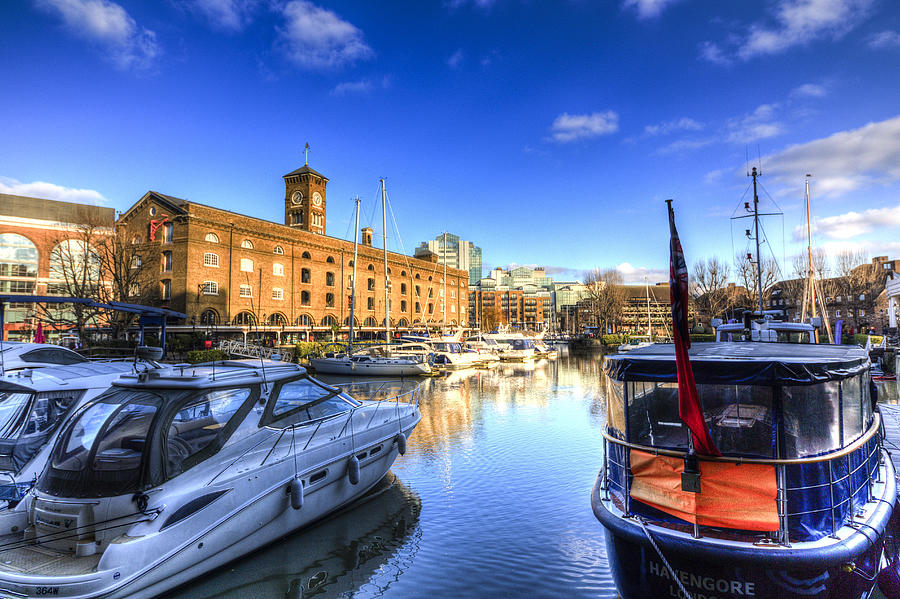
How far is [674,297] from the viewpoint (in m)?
4.50

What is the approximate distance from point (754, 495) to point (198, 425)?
694 centimetres

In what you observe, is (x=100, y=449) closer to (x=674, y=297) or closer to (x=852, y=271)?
(x=674, y=297)

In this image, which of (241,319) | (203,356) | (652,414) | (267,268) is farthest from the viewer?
(267,268)

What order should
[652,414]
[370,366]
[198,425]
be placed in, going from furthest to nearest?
[370,366], [198,425], [652,414]

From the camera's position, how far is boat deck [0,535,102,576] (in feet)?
16.2

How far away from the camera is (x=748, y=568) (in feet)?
14.0

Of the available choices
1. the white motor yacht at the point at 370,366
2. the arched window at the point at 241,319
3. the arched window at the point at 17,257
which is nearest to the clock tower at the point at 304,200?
the arched window at the point at 241,319

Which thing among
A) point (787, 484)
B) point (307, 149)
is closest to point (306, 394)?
point (787, 484)

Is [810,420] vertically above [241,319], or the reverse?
[241,319]

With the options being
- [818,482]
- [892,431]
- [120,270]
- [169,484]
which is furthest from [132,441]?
[120,270]

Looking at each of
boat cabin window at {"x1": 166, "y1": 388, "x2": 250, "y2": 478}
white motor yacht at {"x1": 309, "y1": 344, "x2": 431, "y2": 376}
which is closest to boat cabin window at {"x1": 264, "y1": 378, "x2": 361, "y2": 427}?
boat cabin window at {"x1": 166, "y1": 388, "x2": 250, "y2": 478}

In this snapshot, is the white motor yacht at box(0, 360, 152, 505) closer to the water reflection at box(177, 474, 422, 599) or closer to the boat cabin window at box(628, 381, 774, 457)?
the water reflection at box(177, 474, 422, 599)

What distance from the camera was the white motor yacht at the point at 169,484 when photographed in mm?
5145

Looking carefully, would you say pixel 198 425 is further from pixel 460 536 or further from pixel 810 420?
pixel 810 420
